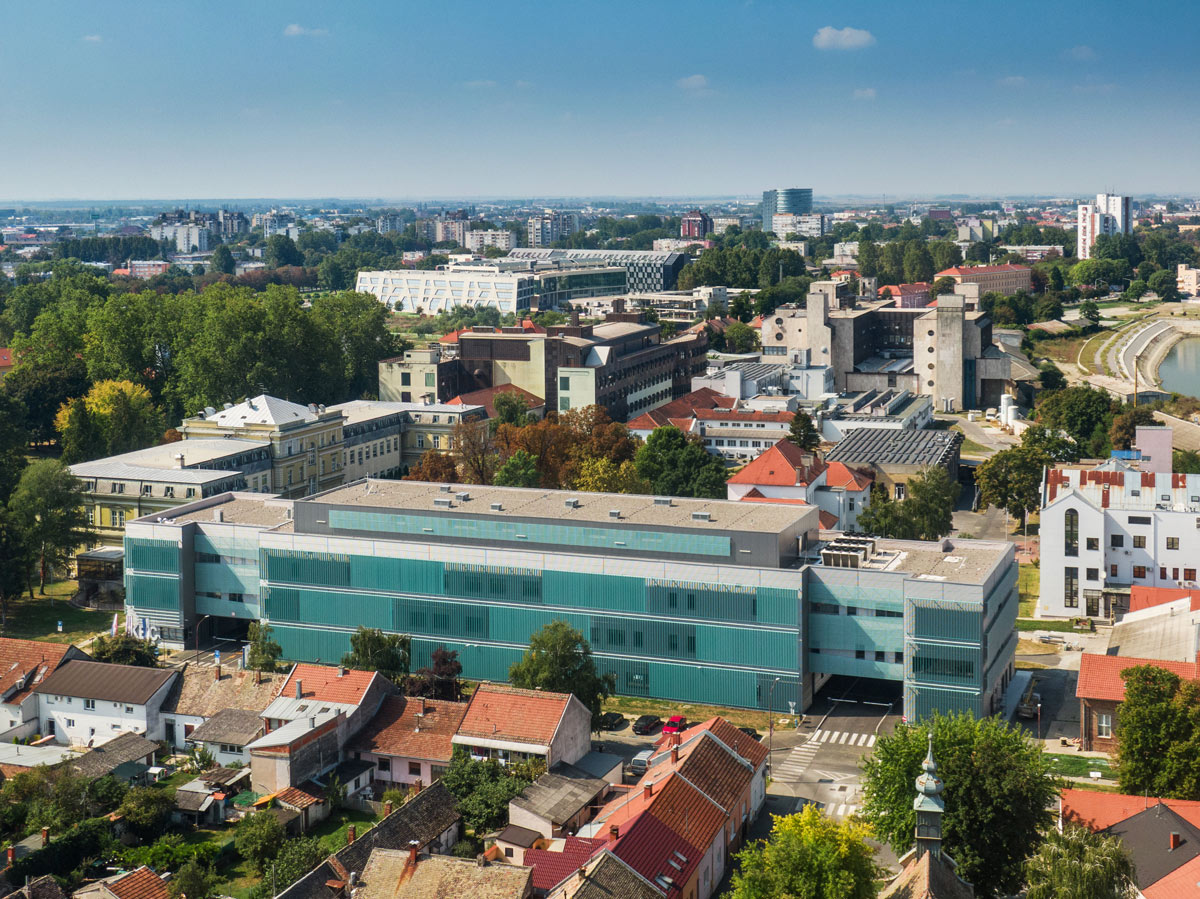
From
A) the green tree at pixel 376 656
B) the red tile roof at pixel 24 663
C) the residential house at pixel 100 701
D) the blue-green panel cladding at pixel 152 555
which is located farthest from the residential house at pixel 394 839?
the blue-green panel cladding at pixel 152 555

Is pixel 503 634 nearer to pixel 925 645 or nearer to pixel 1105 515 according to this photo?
pixel 925 645

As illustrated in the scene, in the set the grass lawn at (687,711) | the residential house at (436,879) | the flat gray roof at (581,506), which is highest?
the flat gray roof at (581,506)

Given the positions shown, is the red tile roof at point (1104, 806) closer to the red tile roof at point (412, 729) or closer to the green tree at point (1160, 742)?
the green tree at point (1160, 742)

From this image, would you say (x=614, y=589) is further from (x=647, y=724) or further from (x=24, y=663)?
(x=24, y=663)

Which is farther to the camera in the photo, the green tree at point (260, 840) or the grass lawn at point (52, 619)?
the grass lawn at point (52, 619)

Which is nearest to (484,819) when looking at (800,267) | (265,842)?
(265,842)
